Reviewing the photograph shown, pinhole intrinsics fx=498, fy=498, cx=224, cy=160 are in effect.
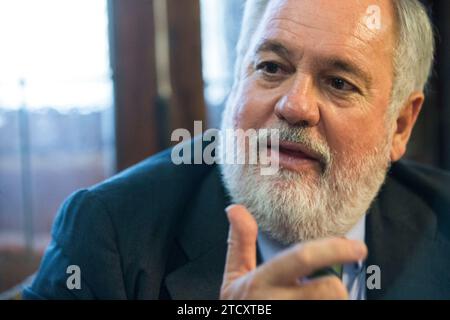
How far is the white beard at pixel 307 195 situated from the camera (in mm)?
1060

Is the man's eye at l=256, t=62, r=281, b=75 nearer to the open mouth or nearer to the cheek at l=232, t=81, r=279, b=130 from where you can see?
the cheek at l=232, t=81, r=279, b=130

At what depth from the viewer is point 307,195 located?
1.07 meters

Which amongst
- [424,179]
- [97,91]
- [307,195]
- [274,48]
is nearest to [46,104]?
[97,91]

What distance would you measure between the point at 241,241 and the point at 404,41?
77 centimetres

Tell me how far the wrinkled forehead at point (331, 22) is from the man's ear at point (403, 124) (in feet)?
0.76

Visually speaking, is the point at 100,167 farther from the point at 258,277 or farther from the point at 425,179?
the point at 258,277

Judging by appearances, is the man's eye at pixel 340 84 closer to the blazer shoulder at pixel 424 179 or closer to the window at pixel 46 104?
the blazer shoulder at pixel 424 179

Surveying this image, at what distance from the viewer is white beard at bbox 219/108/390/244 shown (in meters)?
1.06

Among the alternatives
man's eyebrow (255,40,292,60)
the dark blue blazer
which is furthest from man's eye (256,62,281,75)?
the dark blue blazer

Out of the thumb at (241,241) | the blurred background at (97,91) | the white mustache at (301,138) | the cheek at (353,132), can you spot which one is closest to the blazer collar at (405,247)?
the cheek at (353,132)

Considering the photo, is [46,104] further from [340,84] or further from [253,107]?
[340,84]

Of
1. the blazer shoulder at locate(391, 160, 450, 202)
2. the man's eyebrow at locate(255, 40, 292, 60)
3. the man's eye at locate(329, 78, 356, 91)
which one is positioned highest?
the man's eyebrow at locate(255, 40, 292, 60)

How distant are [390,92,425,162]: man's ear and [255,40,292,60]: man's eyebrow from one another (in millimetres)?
413
